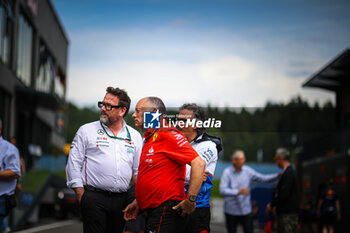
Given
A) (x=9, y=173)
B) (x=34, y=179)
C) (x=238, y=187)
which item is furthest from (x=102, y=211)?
(x=34, y=179)

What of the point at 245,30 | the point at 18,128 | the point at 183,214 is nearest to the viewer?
the point at 183,214

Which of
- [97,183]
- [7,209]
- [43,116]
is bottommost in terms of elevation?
[7,209]

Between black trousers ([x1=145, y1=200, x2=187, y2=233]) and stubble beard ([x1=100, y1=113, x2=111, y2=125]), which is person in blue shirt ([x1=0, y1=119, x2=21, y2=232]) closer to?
stubble beard ([x1=100, y1=113, x2=111, y2=125])

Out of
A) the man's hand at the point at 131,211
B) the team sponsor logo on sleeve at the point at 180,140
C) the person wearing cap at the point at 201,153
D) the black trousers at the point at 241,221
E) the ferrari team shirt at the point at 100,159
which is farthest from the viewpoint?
the black trousers at the point at 241,221

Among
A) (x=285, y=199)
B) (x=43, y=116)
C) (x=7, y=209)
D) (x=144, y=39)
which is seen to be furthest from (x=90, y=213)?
(x=43, y=116)

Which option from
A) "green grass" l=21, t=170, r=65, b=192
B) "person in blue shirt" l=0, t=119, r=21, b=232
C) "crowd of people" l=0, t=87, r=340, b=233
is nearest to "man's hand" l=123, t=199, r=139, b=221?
"crowd of people" l=0, t=87, r=340, b=233

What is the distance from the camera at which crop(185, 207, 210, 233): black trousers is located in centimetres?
512

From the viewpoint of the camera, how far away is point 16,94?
19.6 metres

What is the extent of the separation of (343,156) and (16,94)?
466 inches

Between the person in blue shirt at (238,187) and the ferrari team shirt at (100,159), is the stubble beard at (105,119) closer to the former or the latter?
the ferrari team shirt at (100,159)

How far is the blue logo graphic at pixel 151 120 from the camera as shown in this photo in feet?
15.1

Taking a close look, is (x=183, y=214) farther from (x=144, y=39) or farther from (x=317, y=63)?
(x=317, y=63)

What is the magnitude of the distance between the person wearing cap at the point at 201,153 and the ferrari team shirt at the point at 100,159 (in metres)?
0.64

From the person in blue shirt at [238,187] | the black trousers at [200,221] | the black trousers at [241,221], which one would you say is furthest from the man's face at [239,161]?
the black trousers at [200,221]
